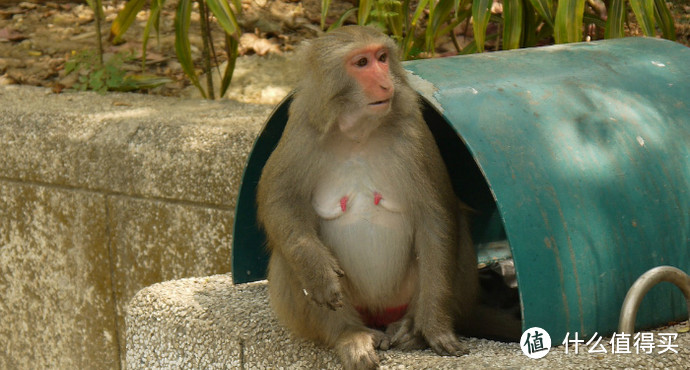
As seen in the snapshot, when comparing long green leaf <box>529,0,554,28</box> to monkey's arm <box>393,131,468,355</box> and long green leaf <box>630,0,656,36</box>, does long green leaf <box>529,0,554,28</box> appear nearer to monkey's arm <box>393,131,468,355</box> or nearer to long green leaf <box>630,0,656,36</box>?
long green leaf <box>630,0,656,36</box>

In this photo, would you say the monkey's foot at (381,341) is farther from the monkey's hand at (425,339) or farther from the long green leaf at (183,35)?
the long green leaf at (183,35)

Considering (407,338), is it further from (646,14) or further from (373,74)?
(646,14)

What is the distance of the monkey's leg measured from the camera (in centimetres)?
313

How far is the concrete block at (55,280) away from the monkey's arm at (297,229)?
1892mm

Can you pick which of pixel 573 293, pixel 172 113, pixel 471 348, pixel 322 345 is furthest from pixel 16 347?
pixel 573 293

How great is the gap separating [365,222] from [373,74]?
503 mm

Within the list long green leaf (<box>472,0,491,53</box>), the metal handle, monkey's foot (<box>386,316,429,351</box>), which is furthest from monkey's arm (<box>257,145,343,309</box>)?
long green leaf (<box>472,0,491,53</box>)

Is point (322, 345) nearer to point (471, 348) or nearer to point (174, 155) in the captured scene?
point (471, 348)

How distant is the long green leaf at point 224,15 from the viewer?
5039 mm

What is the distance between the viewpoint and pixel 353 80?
3.23m

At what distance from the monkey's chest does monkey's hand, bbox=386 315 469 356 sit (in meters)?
0.19

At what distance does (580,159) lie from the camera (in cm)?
319

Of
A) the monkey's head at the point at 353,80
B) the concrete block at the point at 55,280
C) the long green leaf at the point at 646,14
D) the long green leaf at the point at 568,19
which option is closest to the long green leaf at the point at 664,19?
the long green leaf at the point at 646,14

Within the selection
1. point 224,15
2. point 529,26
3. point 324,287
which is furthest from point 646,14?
point 324,287
